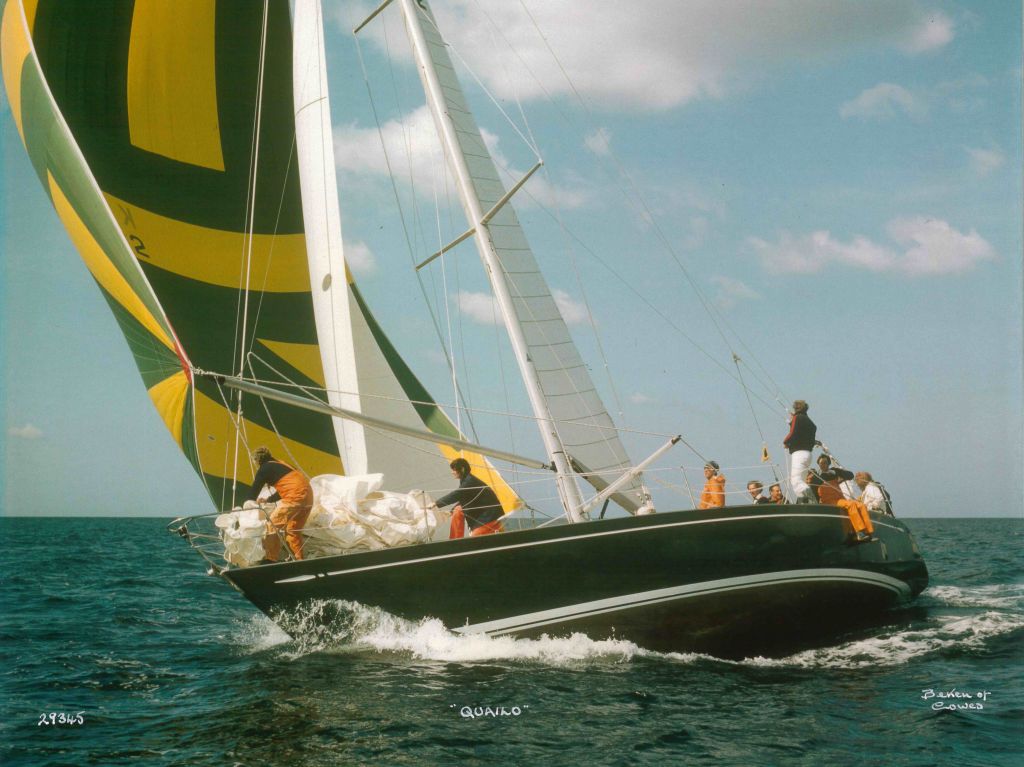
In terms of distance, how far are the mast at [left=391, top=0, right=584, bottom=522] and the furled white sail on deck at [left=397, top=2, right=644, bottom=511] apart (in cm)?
10

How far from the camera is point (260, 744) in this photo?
508cm

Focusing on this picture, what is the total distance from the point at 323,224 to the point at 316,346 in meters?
1.56

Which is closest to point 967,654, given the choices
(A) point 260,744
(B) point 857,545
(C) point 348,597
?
(B) point 857,545

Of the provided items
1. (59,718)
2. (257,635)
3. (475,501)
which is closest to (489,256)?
(475,501)

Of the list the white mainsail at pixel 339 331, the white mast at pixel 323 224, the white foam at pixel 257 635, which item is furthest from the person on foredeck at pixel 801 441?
the white foam at pixel 257 635

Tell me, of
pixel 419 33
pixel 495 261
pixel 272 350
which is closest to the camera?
pixel 495 261

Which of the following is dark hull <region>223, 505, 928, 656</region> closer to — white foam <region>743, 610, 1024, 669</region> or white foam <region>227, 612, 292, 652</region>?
white foam <region>743, 610, 1024, 669</region>

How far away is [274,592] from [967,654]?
667cm

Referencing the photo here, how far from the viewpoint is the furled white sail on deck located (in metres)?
8.66

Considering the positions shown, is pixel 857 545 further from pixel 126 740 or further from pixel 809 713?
pixel 126 740

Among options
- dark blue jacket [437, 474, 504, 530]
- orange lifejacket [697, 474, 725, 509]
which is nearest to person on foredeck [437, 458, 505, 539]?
dark blue jacket [437, 474, 504, 530]

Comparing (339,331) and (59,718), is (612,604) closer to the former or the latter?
(59,718)

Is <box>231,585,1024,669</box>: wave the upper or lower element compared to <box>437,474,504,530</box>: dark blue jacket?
lower

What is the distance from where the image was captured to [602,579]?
6.72 m
